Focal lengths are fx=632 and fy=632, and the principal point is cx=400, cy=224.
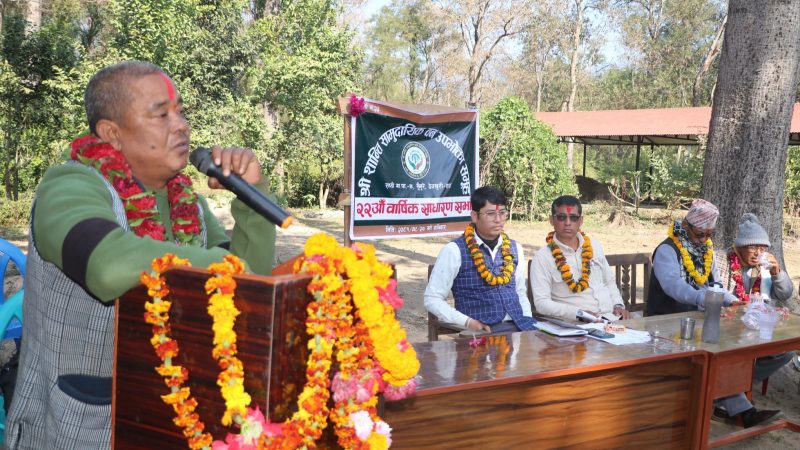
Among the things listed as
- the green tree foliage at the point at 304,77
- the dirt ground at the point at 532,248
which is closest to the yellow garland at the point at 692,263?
the dirt ground at the point at 532,248

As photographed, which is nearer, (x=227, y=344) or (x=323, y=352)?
(x=227, y=344)

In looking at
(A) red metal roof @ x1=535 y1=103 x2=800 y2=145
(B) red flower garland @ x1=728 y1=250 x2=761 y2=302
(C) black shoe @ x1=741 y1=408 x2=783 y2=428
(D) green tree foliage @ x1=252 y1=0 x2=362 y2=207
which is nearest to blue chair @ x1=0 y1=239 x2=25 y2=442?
(C) black shoe @ x1=741 y1=408 x2=783 y2=428

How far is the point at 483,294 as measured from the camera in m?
4.24

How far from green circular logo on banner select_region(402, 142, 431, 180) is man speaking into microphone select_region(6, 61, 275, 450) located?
4.23 m

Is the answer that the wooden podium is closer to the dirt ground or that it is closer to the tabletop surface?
the tabletop surface

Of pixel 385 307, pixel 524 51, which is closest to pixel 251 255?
pixel 385 307

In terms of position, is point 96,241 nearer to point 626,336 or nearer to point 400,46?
point 626,336

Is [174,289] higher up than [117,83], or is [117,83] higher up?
[117,83]

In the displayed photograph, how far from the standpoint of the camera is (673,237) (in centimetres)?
478

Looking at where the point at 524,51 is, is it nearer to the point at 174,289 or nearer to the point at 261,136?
→ the point at 261,136

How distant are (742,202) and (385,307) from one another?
15.9 ft

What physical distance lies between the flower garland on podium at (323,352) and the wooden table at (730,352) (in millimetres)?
2470

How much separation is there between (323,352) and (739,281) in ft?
15.2

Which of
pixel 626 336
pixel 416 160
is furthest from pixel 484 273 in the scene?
pixel 416 160
